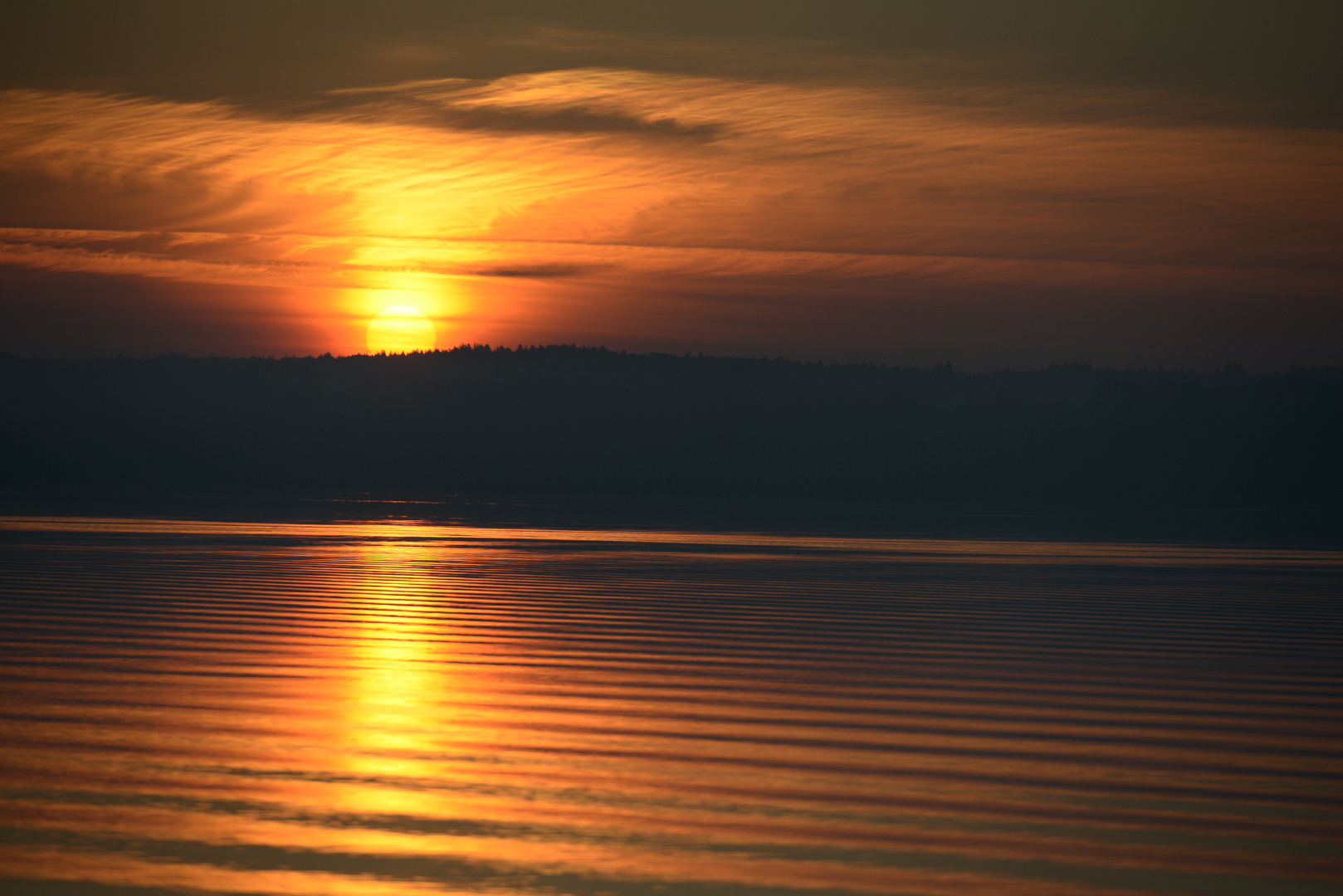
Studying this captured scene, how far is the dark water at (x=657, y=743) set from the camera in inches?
206

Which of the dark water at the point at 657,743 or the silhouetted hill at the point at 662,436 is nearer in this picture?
the dark water at the point at 657,743

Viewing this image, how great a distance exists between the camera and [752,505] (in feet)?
185

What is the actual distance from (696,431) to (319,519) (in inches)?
2312

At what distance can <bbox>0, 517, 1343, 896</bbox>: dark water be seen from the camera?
5242 millimetres

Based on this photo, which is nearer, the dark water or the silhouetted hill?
the dark water

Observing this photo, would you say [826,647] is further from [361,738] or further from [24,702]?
[24,702]

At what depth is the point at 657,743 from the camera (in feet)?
24.1

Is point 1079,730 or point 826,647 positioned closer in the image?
point 1079,730

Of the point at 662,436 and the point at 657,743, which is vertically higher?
the point at 662,436

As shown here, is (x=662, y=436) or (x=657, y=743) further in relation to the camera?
(x=662, y=436)

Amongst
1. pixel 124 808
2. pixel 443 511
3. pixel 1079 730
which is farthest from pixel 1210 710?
pixel 443 511

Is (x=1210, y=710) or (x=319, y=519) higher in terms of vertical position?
(x=319, y=519)

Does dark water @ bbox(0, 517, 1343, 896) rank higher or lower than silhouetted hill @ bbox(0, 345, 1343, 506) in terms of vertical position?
lower

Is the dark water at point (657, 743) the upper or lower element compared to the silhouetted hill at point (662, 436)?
lower
